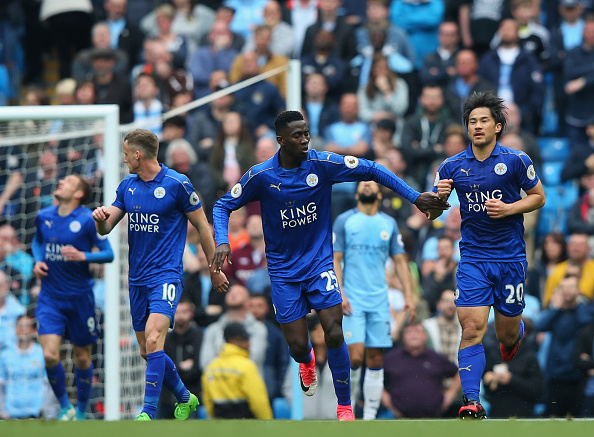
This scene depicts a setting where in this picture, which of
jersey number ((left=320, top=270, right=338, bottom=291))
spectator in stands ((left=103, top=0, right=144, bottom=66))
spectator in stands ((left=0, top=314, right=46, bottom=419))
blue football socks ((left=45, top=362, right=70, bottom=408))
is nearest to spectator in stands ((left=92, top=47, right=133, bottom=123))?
spectator in stands ((left=103, top=0, right=144, bottom=66))

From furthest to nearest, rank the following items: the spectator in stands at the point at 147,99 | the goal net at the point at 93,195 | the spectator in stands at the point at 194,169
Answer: the spectator in stands at the point at 147,99
the spectator in stands at the point at 194,169
the goal net at the point at 93,195

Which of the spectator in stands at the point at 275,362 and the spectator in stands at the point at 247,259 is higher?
the spectator in stands at the point at 247,259

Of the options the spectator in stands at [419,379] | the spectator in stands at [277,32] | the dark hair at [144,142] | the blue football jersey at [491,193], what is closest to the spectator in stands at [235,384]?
the spectator in stands at [419,379]

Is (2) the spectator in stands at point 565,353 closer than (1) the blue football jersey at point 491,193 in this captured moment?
No

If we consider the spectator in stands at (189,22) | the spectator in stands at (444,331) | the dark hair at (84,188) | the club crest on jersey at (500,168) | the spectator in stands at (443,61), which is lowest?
the spectator in stands at (444,331)

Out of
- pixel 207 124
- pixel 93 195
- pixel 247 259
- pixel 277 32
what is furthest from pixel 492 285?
pixel 277 32

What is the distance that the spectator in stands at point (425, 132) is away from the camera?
14641 mm

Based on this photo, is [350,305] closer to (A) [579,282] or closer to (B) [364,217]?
(B) [364,217]

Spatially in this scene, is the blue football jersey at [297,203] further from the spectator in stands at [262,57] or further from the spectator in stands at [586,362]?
the spectator in stands at [262,57]

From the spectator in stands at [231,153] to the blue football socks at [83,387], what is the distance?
4.02 meters

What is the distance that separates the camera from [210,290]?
1379cm

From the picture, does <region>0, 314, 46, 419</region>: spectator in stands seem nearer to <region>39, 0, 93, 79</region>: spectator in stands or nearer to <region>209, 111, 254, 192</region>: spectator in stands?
<region>209, 111, 254, 192</region>: spectator in stands

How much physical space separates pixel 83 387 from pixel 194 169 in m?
4.26

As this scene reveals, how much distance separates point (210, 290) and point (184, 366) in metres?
1.25
